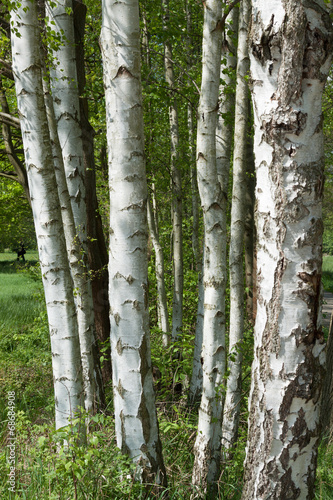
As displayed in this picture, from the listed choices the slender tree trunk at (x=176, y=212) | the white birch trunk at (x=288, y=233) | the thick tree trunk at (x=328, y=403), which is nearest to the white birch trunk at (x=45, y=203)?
the white birch trunk at (x=288, y=233)

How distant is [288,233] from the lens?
166cm

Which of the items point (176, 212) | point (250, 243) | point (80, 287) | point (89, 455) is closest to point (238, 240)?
point (80, 287)

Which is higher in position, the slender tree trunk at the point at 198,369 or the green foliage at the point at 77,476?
the green foliage at the point at 77,476

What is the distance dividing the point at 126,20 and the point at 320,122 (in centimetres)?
158

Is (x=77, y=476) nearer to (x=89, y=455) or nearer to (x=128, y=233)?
(x=89, y=455)

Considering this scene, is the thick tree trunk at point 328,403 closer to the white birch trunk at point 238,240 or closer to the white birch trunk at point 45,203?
the white birch trunk at point 238,240

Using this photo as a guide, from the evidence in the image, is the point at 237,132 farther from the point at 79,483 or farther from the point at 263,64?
the point at 79,483

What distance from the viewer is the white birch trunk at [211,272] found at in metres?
3.40

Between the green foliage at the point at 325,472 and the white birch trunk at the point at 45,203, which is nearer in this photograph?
the green foliage at the point at 325,472

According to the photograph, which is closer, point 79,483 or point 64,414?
point 79,483

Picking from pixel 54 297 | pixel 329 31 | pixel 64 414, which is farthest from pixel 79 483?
pixel 329 31

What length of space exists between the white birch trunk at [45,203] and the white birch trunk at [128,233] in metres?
0.75

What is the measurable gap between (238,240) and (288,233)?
3.08 meters

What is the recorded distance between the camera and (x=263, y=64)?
166 centimetres
